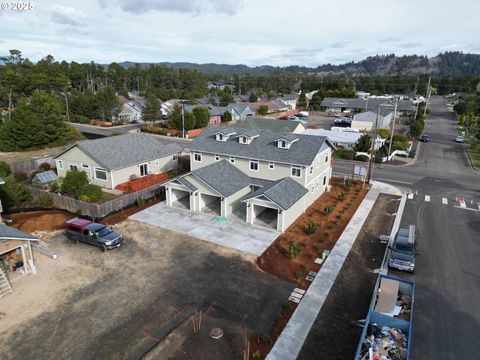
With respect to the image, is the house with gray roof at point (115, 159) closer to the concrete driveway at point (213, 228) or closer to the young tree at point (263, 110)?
the concrete driveway at point (213, 228)

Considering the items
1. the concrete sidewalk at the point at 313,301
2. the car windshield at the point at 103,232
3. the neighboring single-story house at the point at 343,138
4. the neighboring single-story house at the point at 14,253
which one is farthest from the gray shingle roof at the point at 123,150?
the neighboring single-story house at the point at 343,138

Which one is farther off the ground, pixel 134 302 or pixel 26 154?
pixel 26 154

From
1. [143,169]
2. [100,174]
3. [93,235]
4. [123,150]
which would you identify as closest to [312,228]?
[93,235]

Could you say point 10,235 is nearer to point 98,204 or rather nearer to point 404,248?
point 98,204

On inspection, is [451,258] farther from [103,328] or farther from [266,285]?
[103,328]

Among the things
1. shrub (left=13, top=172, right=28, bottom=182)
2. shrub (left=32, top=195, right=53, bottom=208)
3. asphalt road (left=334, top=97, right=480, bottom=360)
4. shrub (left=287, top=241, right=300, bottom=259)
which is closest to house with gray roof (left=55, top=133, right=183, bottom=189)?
shrub (left=13, top=172, right=28, bottom=182)
